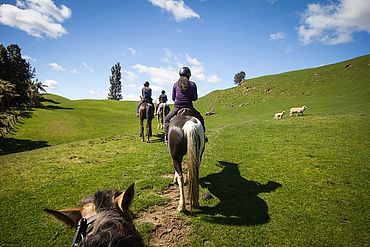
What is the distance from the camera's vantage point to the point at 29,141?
23.3 meters

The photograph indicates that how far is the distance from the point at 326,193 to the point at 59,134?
28.1 m

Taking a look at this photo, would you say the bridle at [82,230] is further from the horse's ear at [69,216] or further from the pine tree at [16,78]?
the pine tree at [16,78]

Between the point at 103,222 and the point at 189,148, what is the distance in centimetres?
455

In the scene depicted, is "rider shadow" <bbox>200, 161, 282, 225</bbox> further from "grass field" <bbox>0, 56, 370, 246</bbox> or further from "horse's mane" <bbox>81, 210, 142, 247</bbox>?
"horse's mane" <bbox>81, 210, 142, 247</bbox>

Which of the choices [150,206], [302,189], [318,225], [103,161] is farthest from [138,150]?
[318,225]

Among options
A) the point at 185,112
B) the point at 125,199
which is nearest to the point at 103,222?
the point at 125,199

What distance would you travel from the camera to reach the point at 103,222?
6.25ft

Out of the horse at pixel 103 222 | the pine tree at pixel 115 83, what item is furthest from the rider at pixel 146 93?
the pine tree at pixel 115 83

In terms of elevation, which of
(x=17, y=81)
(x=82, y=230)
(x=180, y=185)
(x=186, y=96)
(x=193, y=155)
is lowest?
(x=180, y=185)

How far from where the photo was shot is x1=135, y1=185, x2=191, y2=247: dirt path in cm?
554

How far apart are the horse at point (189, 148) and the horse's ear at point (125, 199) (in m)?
3.86

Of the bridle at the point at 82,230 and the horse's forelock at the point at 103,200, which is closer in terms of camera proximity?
the bridle at the point at 82,230

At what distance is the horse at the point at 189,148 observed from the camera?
636 cm

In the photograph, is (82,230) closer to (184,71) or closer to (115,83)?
(184,71)
